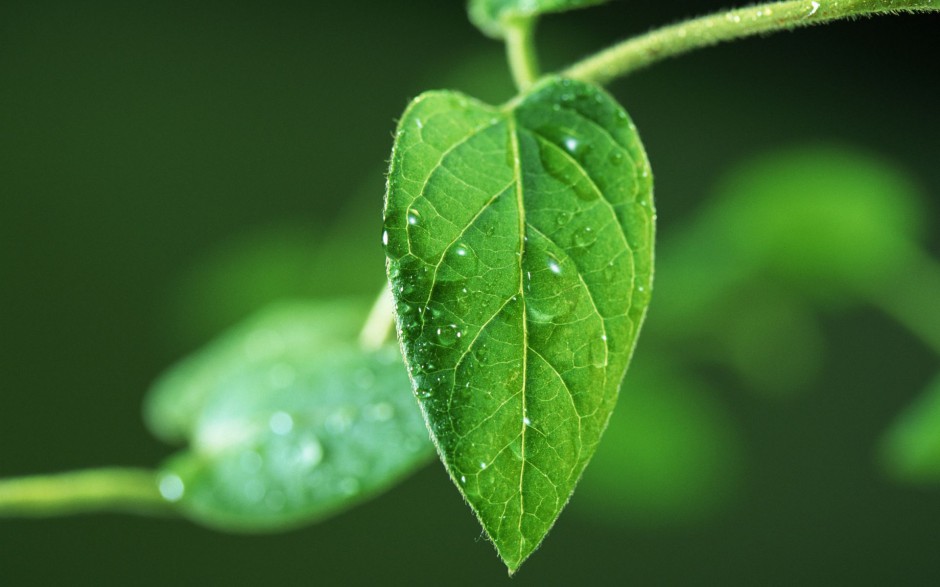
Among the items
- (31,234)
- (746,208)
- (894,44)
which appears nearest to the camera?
(746,208)

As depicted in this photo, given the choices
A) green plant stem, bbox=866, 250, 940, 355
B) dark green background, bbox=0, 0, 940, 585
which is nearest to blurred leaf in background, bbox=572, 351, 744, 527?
green plant stem, bbox=866, 250, 940, 355

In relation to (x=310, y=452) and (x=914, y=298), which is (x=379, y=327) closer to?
(x=310, y=452)

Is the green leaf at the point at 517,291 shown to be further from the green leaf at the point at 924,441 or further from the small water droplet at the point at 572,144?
the green leaf at the point at 924,441

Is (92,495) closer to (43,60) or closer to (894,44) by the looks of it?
(43,60)

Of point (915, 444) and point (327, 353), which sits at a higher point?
Result: point (327, 353)

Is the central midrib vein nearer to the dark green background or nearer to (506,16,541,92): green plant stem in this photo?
(506,16,541,92): green plant stem

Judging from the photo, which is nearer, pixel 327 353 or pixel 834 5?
pixel 834 5

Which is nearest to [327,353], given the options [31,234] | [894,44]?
[31,234]
